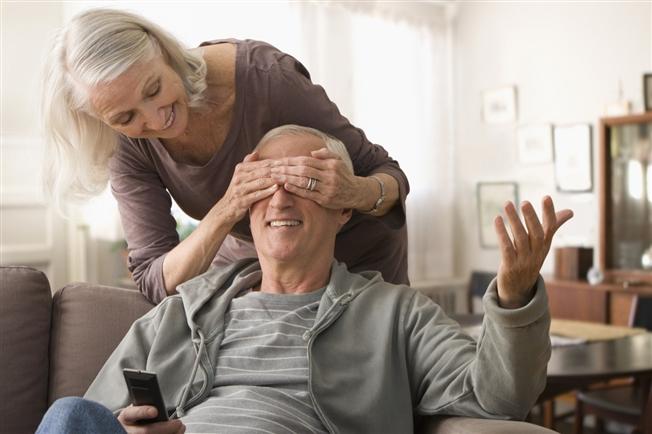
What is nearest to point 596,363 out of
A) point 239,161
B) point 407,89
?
point 239,161

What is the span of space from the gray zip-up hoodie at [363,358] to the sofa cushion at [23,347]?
0.23 m

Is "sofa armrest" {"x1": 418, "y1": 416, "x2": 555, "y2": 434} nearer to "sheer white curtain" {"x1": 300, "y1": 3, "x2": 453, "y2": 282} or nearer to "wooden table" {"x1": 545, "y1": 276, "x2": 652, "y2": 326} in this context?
"wooden table" {"x1": 545, "y1": 276, "x2": 652, "y2": 326}

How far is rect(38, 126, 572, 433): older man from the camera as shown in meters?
1.46

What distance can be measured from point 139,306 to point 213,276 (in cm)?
24

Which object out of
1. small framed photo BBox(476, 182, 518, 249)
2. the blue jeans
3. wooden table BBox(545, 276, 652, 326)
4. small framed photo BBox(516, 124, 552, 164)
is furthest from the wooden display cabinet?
the blue jeans

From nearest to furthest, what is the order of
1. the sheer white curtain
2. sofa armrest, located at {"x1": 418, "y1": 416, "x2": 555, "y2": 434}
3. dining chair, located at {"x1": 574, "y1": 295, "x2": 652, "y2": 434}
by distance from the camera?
sofa armrest, located at {"x1": 418, "y1": 416, "x2": 555, "y2": 434} → dining chair, located at {"x1": 574, "y1": 295, "x2": 652, "y2": 434} → the sheer white curtain

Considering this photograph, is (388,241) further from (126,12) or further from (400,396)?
(126,12)

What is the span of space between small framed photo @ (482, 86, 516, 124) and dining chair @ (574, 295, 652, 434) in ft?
6.40

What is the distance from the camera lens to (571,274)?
444 centimetres

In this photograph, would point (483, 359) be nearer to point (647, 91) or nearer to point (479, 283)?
point (647, 91)

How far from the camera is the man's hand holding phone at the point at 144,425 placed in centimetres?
133

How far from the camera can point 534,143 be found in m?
5.09

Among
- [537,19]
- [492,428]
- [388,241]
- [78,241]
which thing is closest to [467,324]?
[388,241]

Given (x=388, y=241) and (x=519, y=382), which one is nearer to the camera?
(x=519, y=382)
